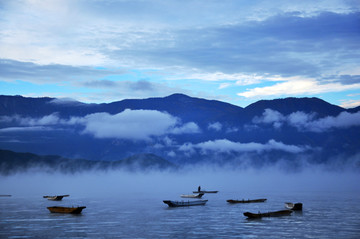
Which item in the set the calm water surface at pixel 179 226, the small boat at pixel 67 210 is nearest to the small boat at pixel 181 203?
the calm water surface at pixel 179 226

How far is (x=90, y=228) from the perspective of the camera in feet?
266

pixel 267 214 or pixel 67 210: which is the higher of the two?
pixel 267 214

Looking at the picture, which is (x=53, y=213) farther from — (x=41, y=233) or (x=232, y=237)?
(x=232, y=237)

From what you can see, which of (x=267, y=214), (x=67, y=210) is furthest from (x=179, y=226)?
(x=67, y=210)

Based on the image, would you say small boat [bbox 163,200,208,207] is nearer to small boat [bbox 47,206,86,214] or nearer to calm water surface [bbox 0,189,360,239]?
calm water surface [bbox 0,189,360,239]

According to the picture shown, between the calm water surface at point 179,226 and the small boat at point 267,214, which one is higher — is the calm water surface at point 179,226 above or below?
below

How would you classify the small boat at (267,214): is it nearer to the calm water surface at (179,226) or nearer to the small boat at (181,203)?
the calm water surface at (179,226)

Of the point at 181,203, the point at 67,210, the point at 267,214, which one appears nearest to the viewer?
the point at 267,214

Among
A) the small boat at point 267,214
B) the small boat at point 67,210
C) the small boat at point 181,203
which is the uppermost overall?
the small boat at point 267,214

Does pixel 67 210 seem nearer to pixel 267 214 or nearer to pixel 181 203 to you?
pixel 181 203

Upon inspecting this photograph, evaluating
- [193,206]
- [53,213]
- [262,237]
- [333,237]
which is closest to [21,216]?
[53,213]

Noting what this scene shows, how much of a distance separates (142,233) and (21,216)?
4157cm

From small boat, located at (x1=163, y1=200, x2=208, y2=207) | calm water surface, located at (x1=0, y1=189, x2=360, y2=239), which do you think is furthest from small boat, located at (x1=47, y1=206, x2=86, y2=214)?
small boat, located at (x1=163, y1=200, x2=208, y2=207)

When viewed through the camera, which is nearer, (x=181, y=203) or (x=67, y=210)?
(x=67, y=210)
